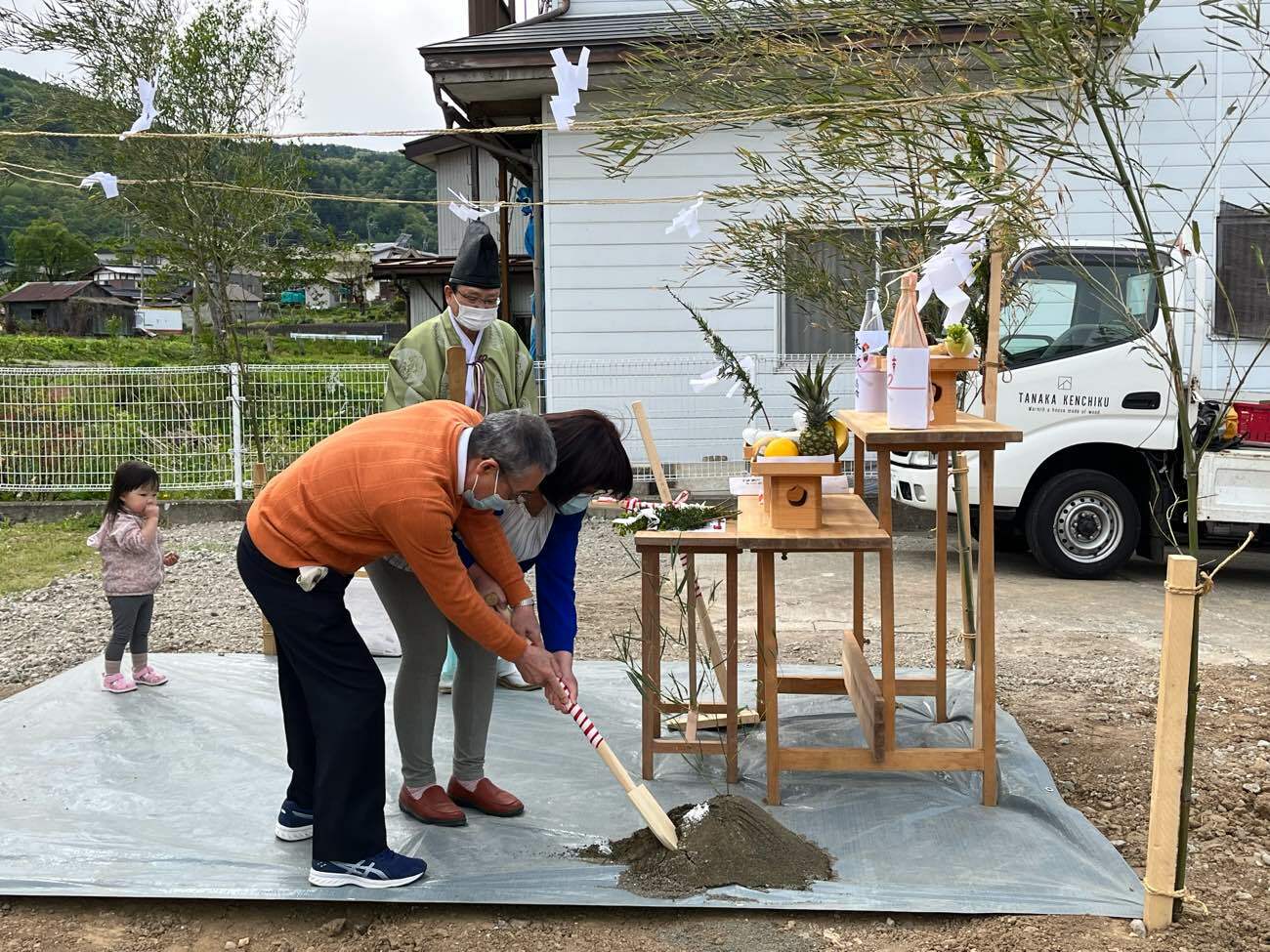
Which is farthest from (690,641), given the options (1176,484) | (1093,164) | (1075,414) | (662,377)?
(662,377)

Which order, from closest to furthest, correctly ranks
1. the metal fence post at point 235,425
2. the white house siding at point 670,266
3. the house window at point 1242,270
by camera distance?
the house window at point 1242,270 < the white house siding at point 670,266 < the metal fence post at point 235,425

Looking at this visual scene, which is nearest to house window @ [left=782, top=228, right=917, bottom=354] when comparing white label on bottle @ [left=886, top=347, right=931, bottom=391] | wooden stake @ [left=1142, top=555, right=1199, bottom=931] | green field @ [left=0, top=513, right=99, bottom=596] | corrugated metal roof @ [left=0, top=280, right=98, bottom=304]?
white label on bottle @ [left=886, top=347, right=931, bottom=391]

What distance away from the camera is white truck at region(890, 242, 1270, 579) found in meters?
6.67

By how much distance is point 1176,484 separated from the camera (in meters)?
7.13

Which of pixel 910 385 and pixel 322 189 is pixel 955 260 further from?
pixel 322 189

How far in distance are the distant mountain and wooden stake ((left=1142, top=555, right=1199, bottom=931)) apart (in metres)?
4.63

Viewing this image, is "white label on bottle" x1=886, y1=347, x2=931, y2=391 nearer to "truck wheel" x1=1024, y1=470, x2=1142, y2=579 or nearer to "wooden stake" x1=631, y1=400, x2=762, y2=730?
"wooden stake" x1=631, y1=400, x2=762, y2=730

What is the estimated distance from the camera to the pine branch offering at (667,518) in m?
3.46

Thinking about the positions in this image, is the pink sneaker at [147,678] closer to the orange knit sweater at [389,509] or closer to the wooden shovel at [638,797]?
the orange knit sweater at [389,509]

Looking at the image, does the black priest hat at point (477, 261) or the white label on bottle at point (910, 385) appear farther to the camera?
the black priest hat at point (477, 261)

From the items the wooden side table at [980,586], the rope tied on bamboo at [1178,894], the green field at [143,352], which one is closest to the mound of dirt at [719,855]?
the wooden side table at [980,586]

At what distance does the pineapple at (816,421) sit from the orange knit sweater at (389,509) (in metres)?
1.03

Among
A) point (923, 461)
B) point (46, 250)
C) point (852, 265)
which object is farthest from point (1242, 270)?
point (46, 250)

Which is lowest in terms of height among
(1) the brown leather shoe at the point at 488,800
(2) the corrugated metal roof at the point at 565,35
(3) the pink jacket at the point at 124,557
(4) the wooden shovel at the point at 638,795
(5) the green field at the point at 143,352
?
(1) the brown leather shoe at the point at 488,800
